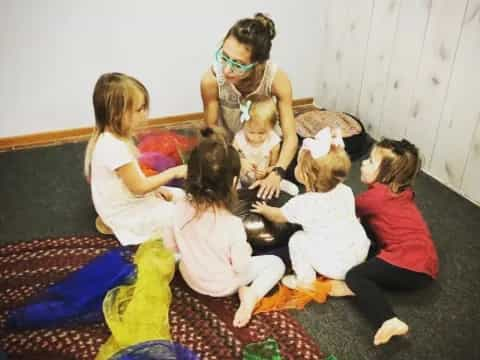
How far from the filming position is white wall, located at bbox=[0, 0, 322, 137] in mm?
2443

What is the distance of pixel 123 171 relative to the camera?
1737 mm

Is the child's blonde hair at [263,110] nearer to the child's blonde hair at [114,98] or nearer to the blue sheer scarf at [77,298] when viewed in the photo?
the child's blonde hair at [114,98]

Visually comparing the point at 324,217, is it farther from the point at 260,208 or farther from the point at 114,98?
the point at 114,98

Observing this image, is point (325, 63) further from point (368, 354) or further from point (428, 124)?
point (368, 354)

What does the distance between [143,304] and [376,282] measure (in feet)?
2.58

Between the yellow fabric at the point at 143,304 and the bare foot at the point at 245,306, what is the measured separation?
0.73 ft

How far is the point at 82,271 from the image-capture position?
1.64 metres

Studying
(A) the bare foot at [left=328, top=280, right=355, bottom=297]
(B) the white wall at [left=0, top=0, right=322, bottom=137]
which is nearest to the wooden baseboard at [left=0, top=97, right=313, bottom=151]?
(B) the white wall at [left=0, top=0, right=322, bottom=137]

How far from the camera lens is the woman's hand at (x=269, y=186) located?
1867 mm

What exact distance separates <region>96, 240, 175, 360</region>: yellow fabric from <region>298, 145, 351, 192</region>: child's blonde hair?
555 millimetres

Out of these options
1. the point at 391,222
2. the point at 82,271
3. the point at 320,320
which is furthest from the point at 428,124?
the point at 82,271

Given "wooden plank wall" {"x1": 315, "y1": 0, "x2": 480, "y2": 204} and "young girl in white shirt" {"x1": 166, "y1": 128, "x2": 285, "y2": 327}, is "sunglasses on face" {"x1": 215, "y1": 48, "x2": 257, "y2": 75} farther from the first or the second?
"wooden plank wall" {"x1": 315, "y1": 0, "x2": 480, "y2": 204}

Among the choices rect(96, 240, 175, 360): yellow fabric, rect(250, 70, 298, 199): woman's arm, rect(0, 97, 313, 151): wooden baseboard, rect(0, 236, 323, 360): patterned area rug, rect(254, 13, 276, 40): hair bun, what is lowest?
rect(0, 236, 323, 360): patterned area rug

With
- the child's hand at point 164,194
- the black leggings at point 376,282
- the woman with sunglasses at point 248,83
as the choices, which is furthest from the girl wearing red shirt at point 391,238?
the child's hand at point 164,194
